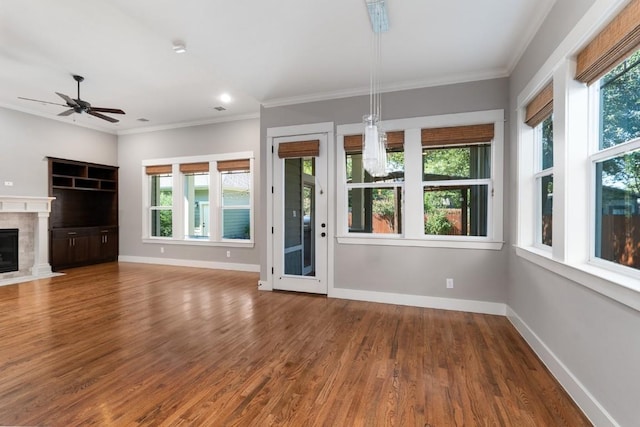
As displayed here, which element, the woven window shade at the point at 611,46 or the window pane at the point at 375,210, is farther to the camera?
the window pane at the point at 375,210

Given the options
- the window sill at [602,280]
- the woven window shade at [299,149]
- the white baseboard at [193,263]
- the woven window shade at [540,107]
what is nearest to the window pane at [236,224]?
the white baseboard at [193,263]

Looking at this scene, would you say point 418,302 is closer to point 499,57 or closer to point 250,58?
point 499,57

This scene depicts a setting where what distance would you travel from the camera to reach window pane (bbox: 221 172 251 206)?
20.2 feet

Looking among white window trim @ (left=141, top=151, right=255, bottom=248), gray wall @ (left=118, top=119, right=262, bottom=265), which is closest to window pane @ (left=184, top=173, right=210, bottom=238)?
white window trim @ (left=141, top=151, right=255, bottom=248)

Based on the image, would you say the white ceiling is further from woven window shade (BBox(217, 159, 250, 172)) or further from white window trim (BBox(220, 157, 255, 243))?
white window trim (BBox(220, 157, 255, 243))

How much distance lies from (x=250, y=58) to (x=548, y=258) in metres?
3.46

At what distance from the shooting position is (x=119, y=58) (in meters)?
3.71

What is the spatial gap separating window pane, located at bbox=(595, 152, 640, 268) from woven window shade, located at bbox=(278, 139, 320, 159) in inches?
122

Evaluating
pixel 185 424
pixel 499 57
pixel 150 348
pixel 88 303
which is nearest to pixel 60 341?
pixel 150 348

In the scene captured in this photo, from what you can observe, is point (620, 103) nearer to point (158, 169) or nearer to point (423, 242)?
point (423, 242)

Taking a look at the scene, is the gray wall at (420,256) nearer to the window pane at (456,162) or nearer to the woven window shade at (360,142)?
the woven window shade at (360,142)

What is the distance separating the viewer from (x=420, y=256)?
3914 millimetres

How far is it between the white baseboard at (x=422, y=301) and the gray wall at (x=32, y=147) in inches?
236

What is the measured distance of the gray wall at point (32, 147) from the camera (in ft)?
17.9
